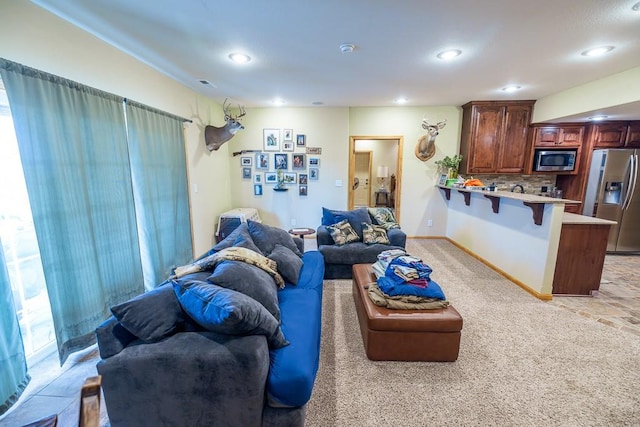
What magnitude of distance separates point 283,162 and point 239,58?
8.45 ft

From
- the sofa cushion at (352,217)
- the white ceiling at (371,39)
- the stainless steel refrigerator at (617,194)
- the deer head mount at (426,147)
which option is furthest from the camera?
the deer head mount at (426,147)

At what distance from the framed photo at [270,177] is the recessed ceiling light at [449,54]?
139 inches

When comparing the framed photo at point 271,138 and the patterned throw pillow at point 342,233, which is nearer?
the patterned throw pillow at point 342,233

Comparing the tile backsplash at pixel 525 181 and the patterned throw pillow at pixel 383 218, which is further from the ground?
the tile backsplash at pixel 525 181

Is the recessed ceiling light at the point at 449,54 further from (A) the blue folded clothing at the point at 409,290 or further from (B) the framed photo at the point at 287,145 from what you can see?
(B) the framed photo at the point at 287,145

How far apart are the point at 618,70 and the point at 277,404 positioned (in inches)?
192

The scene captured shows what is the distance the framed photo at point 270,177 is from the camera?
5.37 m

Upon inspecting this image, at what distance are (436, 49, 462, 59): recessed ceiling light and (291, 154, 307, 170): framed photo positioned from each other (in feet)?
10.0

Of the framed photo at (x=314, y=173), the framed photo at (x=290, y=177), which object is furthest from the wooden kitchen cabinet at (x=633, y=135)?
the framed photo at (x=290, y=177)

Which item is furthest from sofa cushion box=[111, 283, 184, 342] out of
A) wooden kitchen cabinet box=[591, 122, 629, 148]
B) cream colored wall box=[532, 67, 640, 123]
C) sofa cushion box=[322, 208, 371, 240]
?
wooden kitchen cabinet box=[591, 122, 629, 148]

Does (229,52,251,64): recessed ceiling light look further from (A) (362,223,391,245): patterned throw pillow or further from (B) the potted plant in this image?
(B) the potted plant

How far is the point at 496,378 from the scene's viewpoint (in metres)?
1.84

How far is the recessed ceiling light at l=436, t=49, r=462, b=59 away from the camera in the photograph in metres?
2.61

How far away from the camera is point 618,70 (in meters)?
3.07
